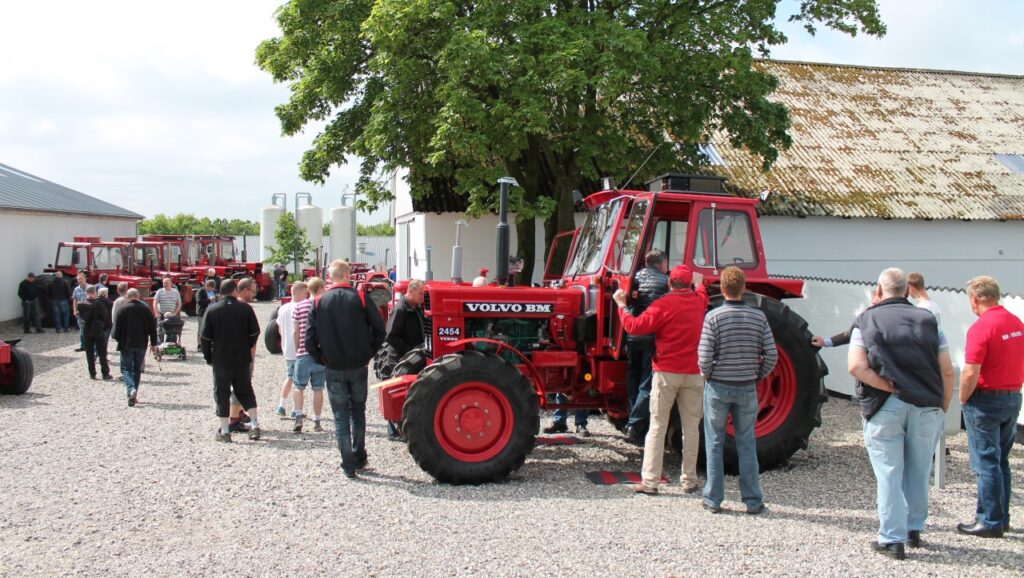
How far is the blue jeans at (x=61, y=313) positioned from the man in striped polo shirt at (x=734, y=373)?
726 inches

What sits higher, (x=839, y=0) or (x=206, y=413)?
(x=839, y=0)

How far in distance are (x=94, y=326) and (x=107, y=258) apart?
1165 centimetres

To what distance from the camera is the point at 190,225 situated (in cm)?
6644

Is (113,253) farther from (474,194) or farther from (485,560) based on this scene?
(485,560)

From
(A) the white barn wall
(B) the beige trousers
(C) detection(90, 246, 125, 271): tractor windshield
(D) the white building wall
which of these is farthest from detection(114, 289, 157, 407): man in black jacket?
(D) the white building wall

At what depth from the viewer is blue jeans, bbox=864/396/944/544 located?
4836 mm

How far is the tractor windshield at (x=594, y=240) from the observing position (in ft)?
23.6

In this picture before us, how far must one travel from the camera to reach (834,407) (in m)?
10.2

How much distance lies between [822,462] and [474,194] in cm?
780

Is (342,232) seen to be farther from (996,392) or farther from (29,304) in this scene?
(996,392)

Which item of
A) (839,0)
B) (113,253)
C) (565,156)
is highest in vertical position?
(839,0)

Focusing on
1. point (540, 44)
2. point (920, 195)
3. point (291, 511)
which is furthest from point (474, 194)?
point (920, 195)

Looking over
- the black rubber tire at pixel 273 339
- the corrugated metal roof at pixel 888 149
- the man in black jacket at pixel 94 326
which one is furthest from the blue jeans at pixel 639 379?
the corrugated metal roof at pixel 888 149

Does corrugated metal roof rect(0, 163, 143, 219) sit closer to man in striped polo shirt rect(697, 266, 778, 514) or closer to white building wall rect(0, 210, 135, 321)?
white building wall rect(0, 210, 135, 321)
